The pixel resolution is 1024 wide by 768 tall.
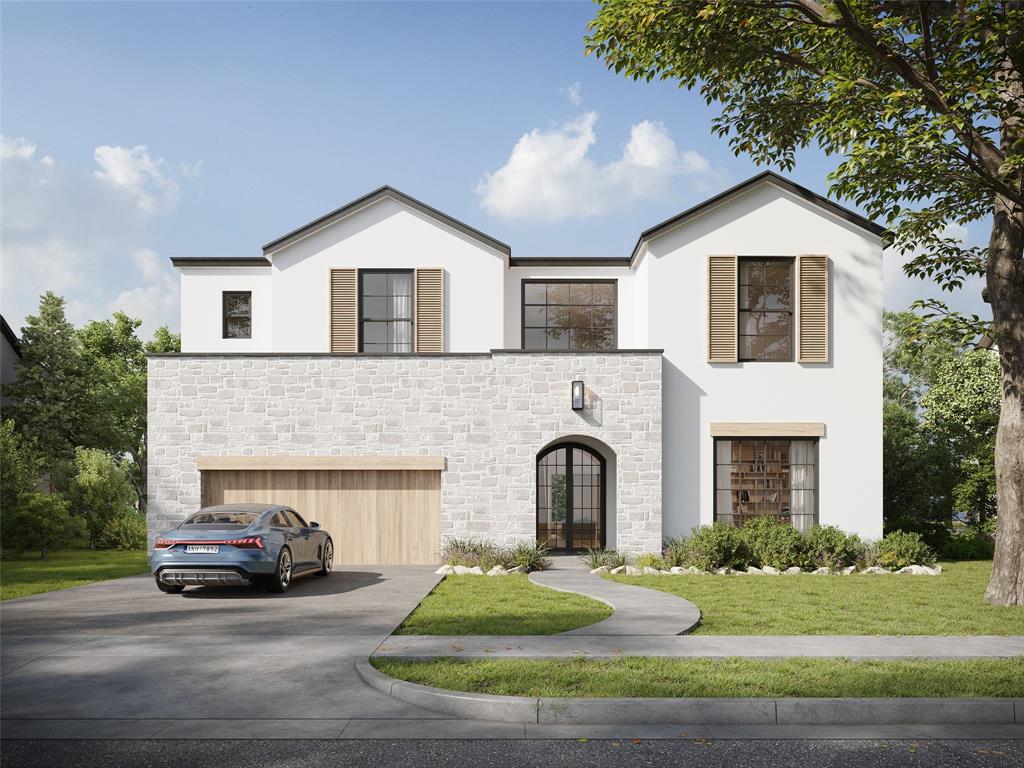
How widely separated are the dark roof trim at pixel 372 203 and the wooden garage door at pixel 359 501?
5435 millimetres

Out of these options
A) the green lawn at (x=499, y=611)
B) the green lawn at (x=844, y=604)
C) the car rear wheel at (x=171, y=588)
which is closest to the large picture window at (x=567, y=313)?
the green lawn at (x=844, y=604)

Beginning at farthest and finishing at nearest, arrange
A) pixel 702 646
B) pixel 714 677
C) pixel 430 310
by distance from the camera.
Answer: pixel 430 310
pixel 702 646
pixel 714 677

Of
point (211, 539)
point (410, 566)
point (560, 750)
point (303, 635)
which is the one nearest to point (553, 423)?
point (410, 566)

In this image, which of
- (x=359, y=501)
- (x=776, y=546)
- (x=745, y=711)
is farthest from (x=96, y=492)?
(x=745, y=711)

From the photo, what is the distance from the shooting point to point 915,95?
1183 cm

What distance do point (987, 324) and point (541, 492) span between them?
9461 mm

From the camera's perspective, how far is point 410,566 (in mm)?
17031

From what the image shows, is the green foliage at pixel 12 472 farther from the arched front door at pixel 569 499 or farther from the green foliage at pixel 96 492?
the arched front door at pixel 569 499

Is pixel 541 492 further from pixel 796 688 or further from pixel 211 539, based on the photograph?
pixel 796 688

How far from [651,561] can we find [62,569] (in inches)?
492

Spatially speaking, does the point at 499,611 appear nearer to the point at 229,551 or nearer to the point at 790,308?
the point at 229,551

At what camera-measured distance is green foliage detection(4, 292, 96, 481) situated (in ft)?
90.3

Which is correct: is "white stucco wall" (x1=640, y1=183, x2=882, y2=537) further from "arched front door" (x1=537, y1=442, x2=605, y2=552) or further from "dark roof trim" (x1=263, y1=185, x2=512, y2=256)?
"dark roof trim" (x1=263, y1=185, x2=512, y2=256)

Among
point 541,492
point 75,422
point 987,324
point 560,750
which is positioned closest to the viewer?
point 560,750
